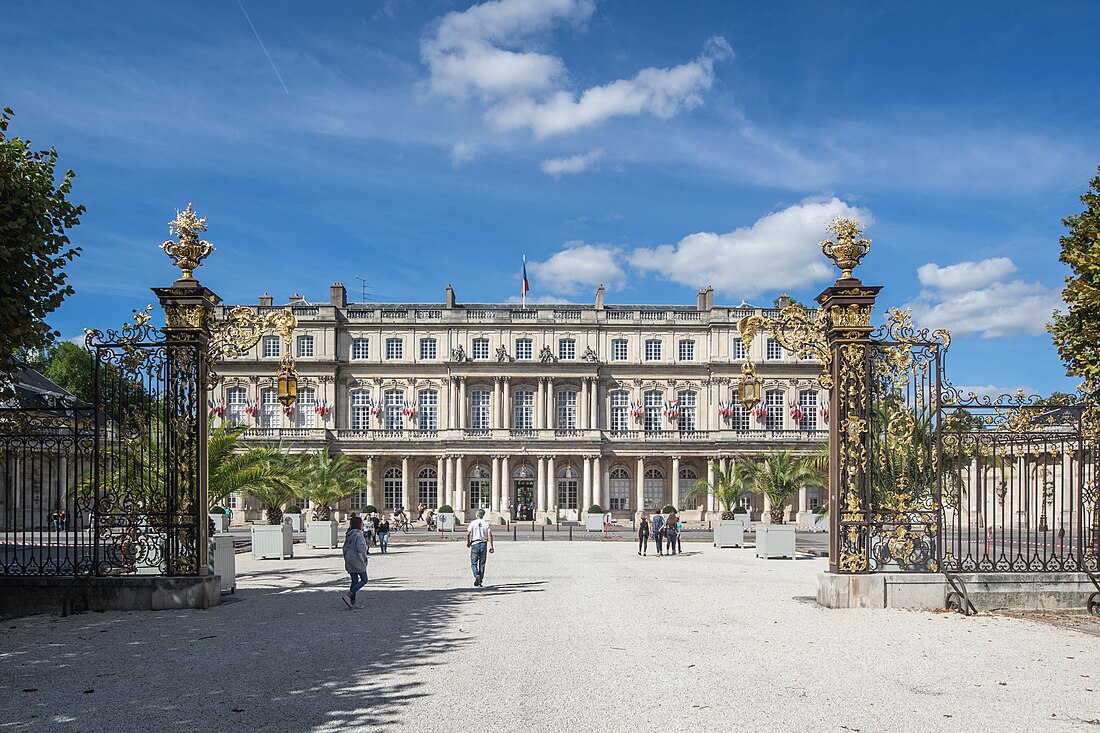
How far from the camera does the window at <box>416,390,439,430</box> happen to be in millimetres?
59906

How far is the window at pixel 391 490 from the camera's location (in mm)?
58750

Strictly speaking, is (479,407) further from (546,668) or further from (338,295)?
(546,668)

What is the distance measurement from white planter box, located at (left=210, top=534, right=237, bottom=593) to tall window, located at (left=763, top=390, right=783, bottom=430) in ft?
158

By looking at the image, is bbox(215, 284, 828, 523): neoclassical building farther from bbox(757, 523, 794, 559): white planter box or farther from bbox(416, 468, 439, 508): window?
bbox(757, 523, 794, 559): white planter box

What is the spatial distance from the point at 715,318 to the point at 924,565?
4718 cm

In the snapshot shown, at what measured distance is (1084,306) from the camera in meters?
14.1

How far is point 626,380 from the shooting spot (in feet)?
199

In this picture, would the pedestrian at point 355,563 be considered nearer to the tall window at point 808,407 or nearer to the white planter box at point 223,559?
the white planter box at point 223,559

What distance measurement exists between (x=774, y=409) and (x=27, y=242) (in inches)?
2074

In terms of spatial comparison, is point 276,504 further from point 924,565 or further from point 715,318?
point 715,318

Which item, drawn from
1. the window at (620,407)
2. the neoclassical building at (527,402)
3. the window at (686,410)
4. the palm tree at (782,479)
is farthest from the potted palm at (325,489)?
the window at (686,410)

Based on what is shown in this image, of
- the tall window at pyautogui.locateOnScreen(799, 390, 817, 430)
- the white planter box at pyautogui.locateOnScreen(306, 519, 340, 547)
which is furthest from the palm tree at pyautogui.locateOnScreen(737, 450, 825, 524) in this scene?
the tall window at pyautogui.locateOnScreen(799, 390, 817, 430)

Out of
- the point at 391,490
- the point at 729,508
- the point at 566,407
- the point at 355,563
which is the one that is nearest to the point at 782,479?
the point at 729,508

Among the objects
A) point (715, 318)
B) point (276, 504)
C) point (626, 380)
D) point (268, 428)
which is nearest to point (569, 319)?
point (626, 380)
